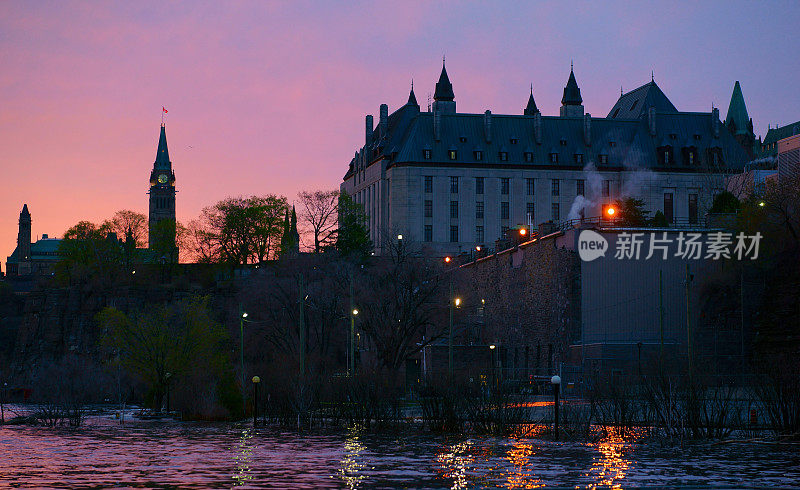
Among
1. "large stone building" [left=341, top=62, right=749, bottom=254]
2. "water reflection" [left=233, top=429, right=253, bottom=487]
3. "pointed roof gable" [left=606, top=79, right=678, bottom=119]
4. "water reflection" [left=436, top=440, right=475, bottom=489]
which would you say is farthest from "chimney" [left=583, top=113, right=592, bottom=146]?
"water reflection" [left=436, top=440, right=475, bottom=489]

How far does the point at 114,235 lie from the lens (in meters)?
169

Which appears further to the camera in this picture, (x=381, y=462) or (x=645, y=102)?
(x=645, y=102)

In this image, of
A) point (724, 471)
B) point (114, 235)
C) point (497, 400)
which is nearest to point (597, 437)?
point (497, 400)

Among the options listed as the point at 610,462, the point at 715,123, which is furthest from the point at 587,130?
the point at 610,462

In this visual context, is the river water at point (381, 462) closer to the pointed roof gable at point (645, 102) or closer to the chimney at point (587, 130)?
the chimney at point (587, 130)

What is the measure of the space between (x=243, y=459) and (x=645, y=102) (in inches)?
5537

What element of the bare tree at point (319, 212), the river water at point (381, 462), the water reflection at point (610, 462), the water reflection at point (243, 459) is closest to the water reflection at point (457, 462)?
the river water at point (381, 462)

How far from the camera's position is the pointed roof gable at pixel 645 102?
167 meters

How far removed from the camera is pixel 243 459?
36.9 metres

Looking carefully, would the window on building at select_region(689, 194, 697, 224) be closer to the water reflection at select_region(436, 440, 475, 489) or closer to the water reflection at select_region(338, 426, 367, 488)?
the water reflection at select_region(338, 426, 367, 488)

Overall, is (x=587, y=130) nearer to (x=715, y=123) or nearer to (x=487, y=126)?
(x=487, y=126)

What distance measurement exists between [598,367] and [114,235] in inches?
4402

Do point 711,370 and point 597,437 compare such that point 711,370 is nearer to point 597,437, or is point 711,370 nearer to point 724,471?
point 597,437

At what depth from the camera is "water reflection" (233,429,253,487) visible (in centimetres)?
3027
